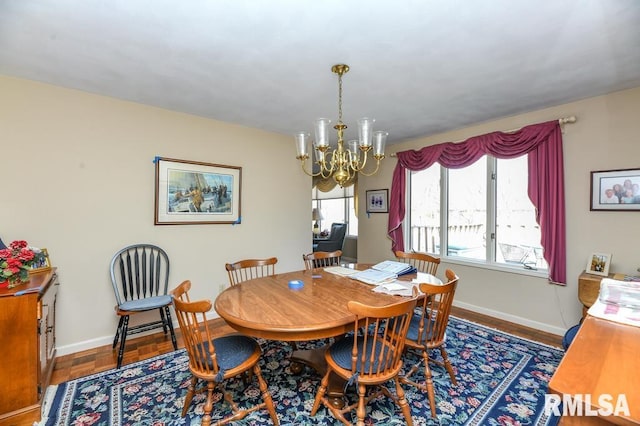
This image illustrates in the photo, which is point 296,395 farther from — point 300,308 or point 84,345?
point 84,345

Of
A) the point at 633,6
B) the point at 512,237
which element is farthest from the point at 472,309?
the point at 633,6

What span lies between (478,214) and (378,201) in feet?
5.27

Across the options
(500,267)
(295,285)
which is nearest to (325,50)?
(295,285)

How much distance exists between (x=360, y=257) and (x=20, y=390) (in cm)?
433

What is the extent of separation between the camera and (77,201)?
2605mm

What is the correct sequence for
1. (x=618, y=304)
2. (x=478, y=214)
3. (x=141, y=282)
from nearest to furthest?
(x=618, y=304), (x=141, y=282), (x=478, y=214)

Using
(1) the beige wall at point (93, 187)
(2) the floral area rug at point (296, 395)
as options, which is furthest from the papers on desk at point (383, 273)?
(1) the beige wall at point (93, 187)

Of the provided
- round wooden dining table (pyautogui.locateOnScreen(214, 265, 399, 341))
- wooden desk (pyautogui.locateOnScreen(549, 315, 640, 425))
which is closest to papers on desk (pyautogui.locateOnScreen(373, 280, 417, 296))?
round wooden dining table (pyautogui.locateOnScreen(214, 265, 399, 341))

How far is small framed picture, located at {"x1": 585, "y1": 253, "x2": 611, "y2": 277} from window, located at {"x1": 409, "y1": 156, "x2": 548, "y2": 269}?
444mm

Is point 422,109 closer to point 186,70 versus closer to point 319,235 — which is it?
point 186,70

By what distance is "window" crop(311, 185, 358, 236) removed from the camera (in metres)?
7.84

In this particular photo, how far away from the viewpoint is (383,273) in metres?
2.45

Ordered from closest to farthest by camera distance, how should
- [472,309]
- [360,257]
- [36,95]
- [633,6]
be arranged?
1. [633,6]
2. [36,95]
3. [472,309]
4. [360,257]

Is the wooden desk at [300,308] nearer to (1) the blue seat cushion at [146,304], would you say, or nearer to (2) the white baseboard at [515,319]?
(1) the blue seat cushion at [146,304]
